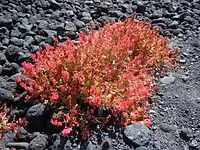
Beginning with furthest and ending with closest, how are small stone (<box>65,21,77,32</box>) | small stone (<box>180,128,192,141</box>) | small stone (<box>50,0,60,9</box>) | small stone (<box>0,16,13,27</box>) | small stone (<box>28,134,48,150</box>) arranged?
small stone (<box>50,0,60,9</box>), small stone (<box>65,21,77,32</box>), small stone (<box>0,16,13,27</box>), small stone (<box>180,128,192,141</box>), small stone (<box>28,134,48,150</box>)

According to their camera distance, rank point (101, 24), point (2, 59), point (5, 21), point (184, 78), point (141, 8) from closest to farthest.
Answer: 1. point (2, 59)
2. point (184, 78)
3. point (5, 21)
4. point (101, 24)
5. point (141, 8)

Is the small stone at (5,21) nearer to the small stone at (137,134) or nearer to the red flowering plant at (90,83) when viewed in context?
the red flowering plant at (90,83)

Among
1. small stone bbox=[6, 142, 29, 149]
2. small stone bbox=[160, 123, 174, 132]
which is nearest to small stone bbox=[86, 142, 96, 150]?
small stone bbox=[6, 142, 29, 149]

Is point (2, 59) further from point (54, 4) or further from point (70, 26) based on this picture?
point (54, 4)

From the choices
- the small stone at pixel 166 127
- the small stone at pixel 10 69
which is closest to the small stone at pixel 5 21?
the small stone at pixel 10 69

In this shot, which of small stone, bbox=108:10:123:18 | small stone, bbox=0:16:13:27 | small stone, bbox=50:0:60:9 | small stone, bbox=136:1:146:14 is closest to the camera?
small stone, bbox=0:16:13:27

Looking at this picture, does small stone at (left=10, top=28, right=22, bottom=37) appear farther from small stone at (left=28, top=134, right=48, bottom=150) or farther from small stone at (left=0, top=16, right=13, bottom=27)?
small stone at (left=28, top=134, right=48, bottom=150)

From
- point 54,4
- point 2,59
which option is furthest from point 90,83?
point 54,4

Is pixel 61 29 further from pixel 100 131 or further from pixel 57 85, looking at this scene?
pixel 100 131
